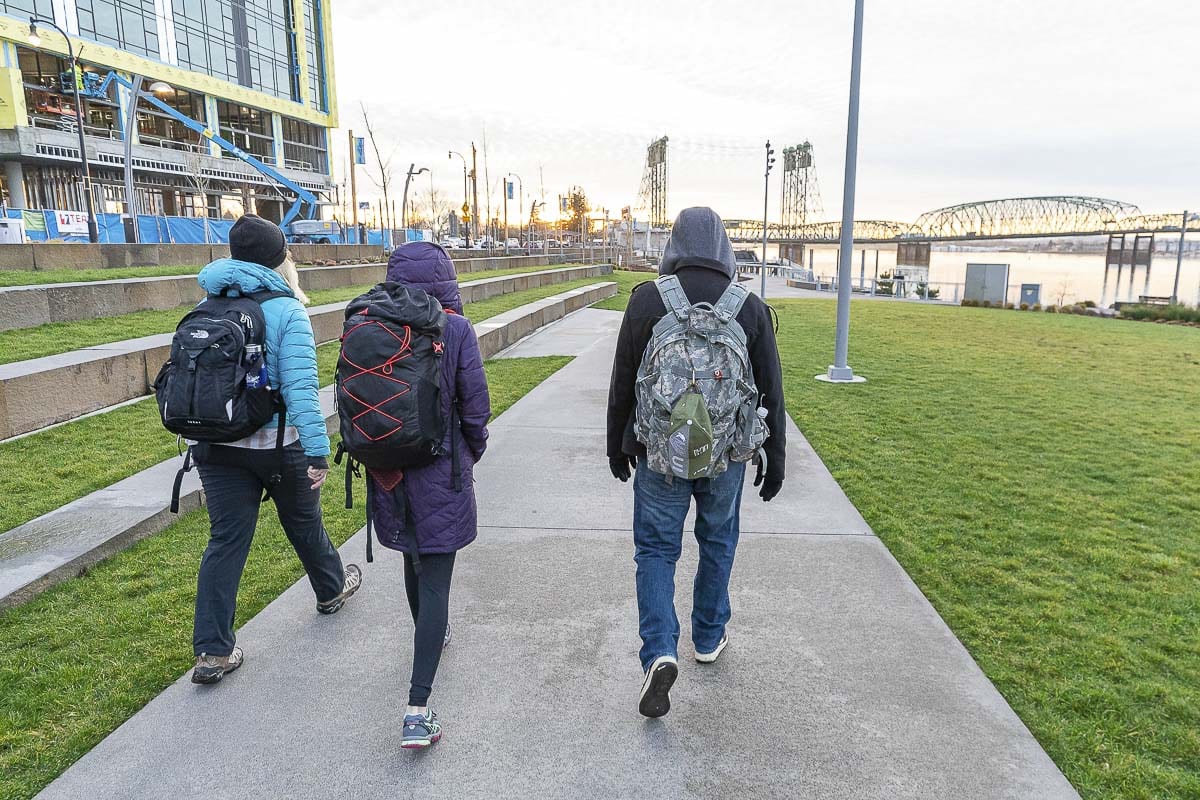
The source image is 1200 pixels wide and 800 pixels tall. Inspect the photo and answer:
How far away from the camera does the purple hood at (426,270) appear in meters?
2.78

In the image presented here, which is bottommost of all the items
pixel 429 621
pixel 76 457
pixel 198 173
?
pixel 76 457

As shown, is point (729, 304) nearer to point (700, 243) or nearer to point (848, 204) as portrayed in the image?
point (700, 243)

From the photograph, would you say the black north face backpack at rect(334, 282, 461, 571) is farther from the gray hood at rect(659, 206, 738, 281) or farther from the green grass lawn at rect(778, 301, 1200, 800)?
the green grass lawn at rect(778, 301, 1200, 800)

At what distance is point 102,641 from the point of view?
3492 millimetres

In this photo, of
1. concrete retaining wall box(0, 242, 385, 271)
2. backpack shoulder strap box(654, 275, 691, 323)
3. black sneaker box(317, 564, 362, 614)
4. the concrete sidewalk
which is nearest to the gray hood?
backpack shoulder strap box(654, 275, 691, 323)

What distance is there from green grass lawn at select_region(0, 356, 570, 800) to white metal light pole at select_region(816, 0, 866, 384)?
780cm

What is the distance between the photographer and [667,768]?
2.64 metres

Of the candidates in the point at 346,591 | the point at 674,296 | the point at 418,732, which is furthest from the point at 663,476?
the point at 346,591

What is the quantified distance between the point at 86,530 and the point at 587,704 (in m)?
3.22

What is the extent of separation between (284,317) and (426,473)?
946 millimetres

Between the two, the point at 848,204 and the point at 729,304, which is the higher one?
the point at 848,204

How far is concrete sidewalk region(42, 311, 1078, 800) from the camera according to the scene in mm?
2574

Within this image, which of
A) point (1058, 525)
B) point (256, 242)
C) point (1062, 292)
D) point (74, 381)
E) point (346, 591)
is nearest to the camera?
point (256, 242)

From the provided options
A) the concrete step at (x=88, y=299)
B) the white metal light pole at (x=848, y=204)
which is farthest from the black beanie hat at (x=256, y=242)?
the white metal light pole at (x=848, y=204)
